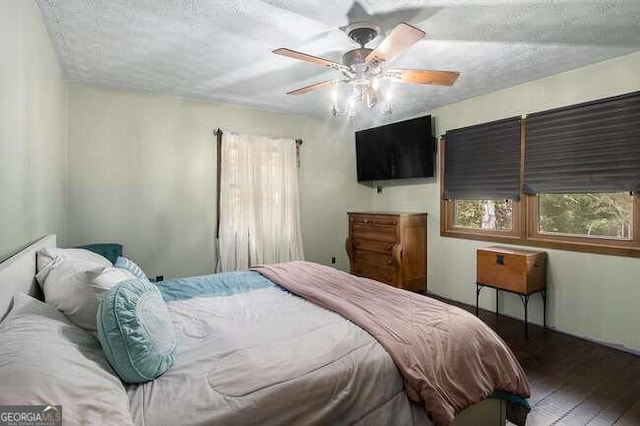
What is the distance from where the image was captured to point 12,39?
148 centimetres

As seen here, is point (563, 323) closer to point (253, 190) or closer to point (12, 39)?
point (253, 190)

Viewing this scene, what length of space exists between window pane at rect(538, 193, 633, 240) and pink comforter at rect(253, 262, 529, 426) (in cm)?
194

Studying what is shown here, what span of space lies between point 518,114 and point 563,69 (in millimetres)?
515

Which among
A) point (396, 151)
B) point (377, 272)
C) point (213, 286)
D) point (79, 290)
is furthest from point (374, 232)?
point (79, 290)

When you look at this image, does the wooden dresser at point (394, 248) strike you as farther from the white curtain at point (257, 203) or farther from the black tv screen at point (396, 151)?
the white curtain at point (257, 203)

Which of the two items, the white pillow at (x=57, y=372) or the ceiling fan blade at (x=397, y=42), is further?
the ceiling fan blade at (x=397, y=42)

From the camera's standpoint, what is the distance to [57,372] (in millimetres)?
842

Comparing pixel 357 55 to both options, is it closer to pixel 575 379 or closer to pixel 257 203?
pixel 257 203

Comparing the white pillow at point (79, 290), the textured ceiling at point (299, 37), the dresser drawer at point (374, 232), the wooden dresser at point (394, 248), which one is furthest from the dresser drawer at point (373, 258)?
the white pillow at point (79, 290)

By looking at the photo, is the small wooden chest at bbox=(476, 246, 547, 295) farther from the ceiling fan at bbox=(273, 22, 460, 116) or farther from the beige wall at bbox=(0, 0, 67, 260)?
the beige wall at bbox=(0, 0, 67, 260)

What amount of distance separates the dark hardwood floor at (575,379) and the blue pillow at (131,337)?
1984 mm

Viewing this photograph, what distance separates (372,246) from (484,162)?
66.6 inches

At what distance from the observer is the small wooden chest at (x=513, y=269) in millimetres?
2955

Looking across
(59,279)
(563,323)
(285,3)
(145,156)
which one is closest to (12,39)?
(59,279)
